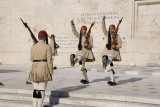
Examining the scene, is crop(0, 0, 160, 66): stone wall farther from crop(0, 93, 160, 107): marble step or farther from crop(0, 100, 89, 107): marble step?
crop(0, 100, 89, 107): marble step

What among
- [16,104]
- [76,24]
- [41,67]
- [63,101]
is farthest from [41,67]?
[76,24]

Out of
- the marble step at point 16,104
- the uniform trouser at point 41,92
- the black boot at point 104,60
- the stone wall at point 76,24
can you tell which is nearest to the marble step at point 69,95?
the marble step at point 16,104

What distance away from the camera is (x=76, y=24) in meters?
16.2

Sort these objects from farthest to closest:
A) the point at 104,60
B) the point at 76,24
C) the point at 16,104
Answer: the point at 76,24
the point at 104,60
the point at 16,104

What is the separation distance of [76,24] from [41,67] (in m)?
11.0

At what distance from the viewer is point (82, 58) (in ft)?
26.3

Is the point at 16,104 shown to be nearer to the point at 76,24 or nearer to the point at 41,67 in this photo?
the point at 41,67

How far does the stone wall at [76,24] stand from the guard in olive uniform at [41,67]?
10.0 metres

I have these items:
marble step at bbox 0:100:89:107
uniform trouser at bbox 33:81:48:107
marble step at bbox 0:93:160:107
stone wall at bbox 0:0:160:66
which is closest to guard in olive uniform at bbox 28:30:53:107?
uniform trouser at bbox 33:81:48:107

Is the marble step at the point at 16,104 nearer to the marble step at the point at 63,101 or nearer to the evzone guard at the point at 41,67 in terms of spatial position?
the marble step at the point at 63,101

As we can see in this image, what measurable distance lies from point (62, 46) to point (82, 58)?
28.4 ft

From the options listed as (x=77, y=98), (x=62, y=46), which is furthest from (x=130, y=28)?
(x=77, y=98)

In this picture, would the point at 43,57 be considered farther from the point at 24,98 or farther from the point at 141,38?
the point at 141,38

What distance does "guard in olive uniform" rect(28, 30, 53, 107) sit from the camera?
5.43 metres
